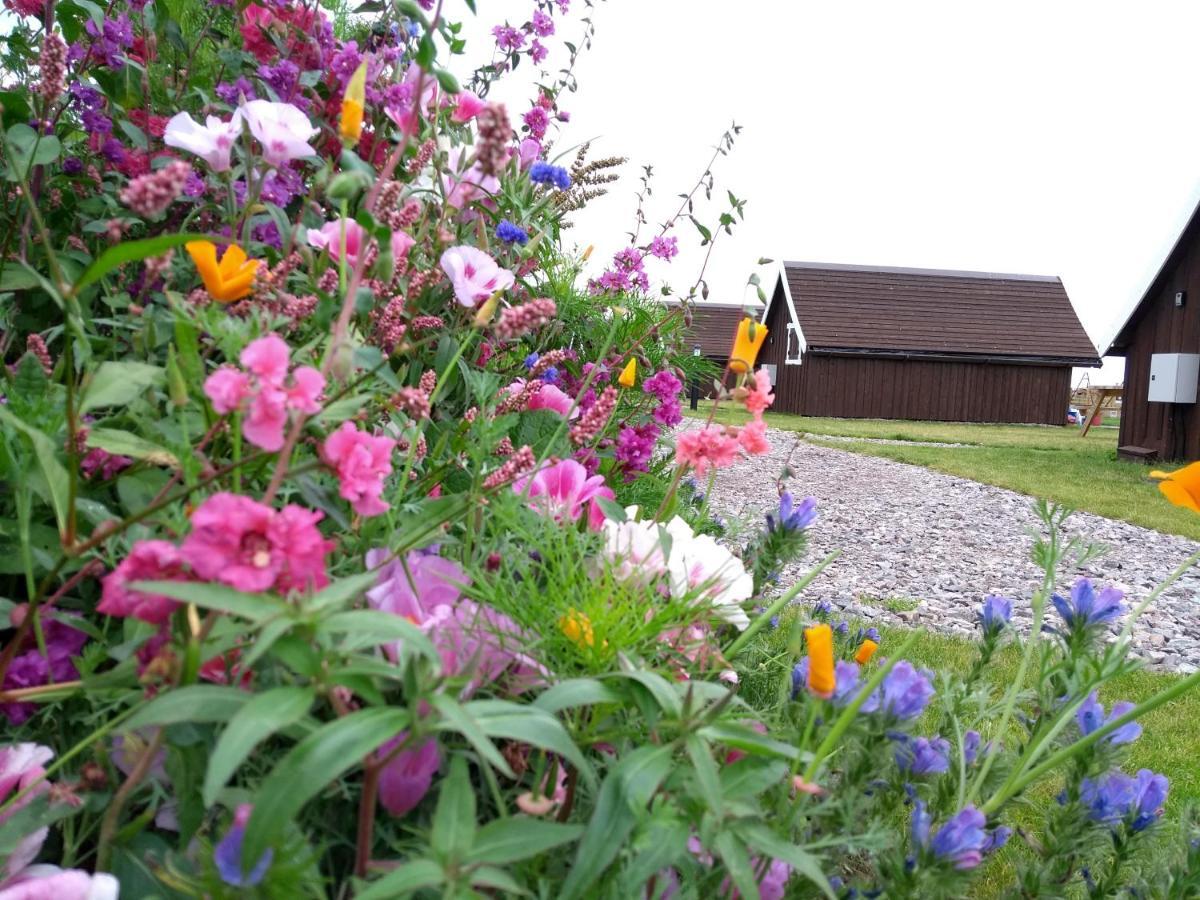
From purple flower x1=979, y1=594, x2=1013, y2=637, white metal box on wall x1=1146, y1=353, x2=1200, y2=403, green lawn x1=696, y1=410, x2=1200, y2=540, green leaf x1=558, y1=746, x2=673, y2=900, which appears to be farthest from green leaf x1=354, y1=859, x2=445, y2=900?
white metal box on wall x1=1146, y1=353, x2=1200, y2=403

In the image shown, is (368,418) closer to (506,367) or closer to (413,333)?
(413,333)

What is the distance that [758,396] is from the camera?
99 cm

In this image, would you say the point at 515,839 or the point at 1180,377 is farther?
the point at 1180,377

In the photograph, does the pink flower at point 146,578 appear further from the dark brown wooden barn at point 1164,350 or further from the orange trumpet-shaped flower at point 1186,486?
the dark brown wooden barn at point 1164,350

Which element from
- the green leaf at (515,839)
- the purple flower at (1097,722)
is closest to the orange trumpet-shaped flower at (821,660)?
Result: the green leaf at (515,839)

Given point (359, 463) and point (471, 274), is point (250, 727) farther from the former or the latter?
point (471, 274)

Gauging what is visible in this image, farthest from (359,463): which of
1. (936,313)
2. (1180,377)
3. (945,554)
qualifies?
(936,313)

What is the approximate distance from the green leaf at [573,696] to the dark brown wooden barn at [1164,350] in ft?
44.2

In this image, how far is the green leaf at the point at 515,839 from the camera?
1.81 feet

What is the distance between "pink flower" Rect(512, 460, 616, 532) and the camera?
1116 millimetres

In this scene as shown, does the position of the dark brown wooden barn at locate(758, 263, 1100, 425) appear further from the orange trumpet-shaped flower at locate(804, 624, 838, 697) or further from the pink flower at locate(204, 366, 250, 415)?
the pink flower at locate(204, 366, 250, 415)

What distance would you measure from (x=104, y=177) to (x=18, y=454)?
3.30ft

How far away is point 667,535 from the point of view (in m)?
A: 0.91

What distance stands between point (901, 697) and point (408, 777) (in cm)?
49
